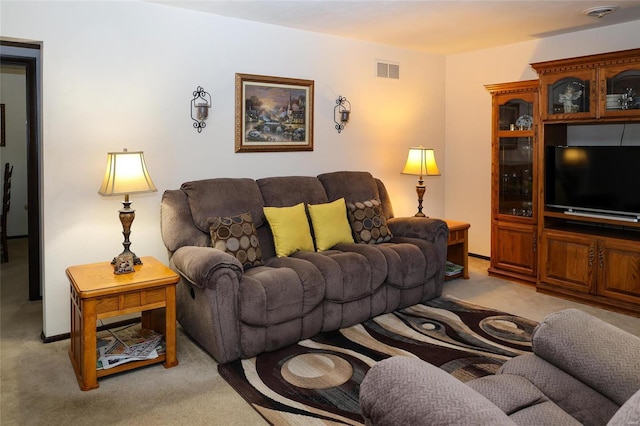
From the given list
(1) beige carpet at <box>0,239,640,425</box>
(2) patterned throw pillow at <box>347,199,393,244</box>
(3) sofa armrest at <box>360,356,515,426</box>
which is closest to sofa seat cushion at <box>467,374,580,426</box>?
(3) sofa armrest at <box>360,356,515,426</box>

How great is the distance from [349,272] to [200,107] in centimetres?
179

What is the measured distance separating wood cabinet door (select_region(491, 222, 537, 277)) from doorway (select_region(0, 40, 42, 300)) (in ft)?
14.2

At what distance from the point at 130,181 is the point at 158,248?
0.90m

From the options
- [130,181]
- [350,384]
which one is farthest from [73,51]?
[350,384]

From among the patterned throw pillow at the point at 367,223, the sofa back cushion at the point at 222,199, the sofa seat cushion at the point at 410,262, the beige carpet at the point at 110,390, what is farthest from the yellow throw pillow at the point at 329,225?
the beige carpet at the point at 110,390

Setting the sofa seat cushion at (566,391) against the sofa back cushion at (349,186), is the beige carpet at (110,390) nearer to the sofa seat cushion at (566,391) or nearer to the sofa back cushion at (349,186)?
the sofa seat cushion at (566,391)

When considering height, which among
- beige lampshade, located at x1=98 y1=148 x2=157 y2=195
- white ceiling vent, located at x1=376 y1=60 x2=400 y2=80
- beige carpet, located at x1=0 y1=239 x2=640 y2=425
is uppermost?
white ceiling vent, located at x1=376 y1=60 x2=400 y2=80

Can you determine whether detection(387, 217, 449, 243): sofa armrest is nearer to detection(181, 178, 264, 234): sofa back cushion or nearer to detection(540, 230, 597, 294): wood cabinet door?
detection(540, 230, 597, 294): wood cabinet door

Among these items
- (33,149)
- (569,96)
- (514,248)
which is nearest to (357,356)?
(514,248)

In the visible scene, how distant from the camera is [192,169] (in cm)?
407

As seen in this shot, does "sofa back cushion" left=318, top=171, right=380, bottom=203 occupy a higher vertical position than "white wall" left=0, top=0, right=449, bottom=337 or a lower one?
lower

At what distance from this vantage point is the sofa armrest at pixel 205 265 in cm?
301

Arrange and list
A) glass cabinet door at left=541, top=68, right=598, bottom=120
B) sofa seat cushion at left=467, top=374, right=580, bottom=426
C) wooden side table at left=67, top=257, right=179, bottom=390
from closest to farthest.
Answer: sofa seat cushion at left=467, top=374, right=580, bottom=426, wooden side table at left=67, top=257, right=179, bottom=390, glass cabinet door at left=541, top=68, right=598, bottom=120

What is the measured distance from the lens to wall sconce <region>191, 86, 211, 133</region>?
4004 mm
